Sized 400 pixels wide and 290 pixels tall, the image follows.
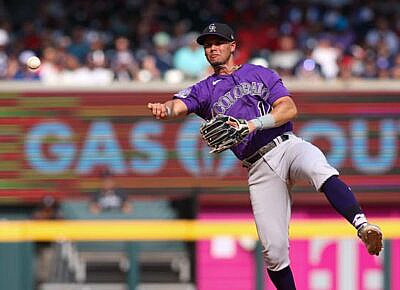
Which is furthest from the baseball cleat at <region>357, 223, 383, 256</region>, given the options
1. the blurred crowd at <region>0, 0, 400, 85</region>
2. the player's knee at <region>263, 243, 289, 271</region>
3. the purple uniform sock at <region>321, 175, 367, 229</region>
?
the blurred crowd at <region>0, 0, 400, 85</region>

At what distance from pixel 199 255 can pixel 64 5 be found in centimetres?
552

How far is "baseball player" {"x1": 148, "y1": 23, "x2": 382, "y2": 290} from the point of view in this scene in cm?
630

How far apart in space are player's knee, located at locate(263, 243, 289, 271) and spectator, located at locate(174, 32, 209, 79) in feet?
17.2

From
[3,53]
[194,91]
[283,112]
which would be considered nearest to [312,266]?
[194,91]

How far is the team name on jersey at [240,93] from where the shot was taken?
6418mm

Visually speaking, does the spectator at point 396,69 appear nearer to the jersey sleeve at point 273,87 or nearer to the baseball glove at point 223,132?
the jersey sleeve at point 273,87

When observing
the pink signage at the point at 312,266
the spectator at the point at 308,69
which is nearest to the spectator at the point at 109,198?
the pink signage at the point at 312,266

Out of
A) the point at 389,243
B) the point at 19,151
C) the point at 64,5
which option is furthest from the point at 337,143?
the point at 64,5

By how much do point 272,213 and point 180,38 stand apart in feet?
21.6

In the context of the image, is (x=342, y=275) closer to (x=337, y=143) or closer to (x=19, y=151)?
(x=337, y=143)

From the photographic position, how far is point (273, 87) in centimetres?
640

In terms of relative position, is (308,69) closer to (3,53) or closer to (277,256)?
(3,53)

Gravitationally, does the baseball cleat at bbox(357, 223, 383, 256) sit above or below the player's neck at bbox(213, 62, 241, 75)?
below

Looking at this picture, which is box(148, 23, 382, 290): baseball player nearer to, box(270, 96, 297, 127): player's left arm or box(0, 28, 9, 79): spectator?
box(270, 96, 297, 127): player's left arm
